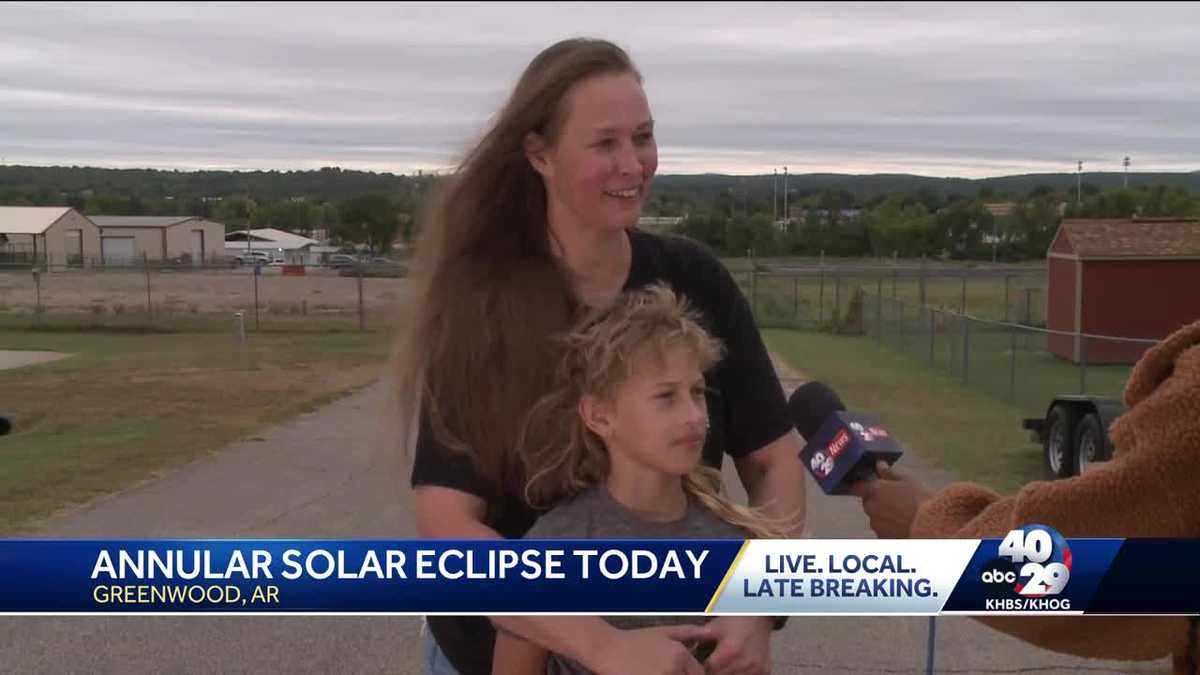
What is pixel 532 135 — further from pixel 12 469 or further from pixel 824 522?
pixel 12 469

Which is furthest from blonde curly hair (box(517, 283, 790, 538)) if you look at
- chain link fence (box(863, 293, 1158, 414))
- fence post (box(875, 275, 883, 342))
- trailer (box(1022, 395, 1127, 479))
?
fence post (box(875, 275, 883, 342))

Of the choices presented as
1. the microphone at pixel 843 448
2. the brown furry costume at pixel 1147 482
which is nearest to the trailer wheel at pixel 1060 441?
the microphone at pixel 843 448

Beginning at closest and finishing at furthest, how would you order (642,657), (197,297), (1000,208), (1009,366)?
(642,657)
(1009,366)
(1000,208)
(197,297)

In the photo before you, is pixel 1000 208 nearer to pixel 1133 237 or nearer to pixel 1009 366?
pixel 1133 237

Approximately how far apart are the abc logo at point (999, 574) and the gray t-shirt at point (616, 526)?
1.38 ft

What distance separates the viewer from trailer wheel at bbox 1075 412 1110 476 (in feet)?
34.8

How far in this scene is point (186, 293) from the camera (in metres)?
34.5

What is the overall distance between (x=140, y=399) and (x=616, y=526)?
51.2 ft

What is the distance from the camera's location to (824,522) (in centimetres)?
873

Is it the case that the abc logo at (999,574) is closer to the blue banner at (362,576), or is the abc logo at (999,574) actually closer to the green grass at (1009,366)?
the blue banner at (362,576)

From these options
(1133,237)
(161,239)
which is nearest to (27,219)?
(161,239)

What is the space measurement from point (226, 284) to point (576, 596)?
117 ft

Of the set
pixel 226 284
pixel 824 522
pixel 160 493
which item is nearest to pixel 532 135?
pixel 824 522

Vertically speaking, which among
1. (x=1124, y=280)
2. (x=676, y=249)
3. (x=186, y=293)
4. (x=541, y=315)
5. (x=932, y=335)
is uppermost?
(x=676, y=249)
